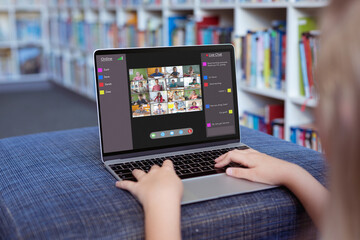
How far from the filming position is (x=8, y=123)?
3900mm

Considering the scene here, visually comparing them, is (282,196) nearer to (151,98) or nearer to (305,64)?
(151,98)

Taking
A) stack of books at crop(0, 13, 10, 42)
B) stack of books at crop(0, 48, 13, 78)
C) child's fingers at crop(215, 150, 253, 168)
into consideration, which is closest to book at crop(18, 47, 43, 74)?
stack of books at crop(0, 48, 13, 78)

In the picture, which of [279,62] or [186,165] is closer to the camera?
[186,165]

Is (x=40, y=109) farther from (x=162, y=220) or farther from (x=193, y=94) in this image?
(x=162, y=220)

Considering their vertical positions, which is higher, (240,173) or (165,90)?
(165,90)

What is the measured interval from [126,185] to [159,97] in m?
0.30

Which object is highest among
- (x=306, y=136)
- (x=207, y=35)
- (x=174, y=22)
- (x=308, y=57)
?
(x=174, y=22)

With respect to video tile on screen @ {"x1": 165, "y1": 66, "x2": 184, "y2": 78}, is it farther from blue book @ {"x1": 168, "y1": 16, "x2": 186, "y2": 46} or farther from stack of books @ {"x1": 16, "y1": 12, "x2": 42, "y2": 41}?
stack of books @ {"x1": 16, "y1": 12, "x2": 42, "y2": 41}

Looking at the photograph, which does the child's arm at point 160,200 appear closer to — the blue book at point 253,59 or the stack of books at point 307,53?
the stack of books at point 307,53

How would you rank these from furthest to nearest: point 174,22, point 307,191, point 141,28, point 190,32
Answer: point 141,28 < point 174,22 < point 190,32 < point 307,191

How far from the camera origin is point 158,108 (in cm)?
102

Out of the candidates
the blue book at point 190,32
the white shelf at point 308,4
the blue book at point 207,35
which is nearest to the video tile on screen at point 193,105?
the white shelf at point 308,4

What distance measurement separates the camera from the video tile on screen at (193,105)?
105cm

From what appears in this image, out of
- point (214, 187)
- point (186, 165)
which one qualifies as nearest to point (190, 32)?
Answer: point (186, 165)
